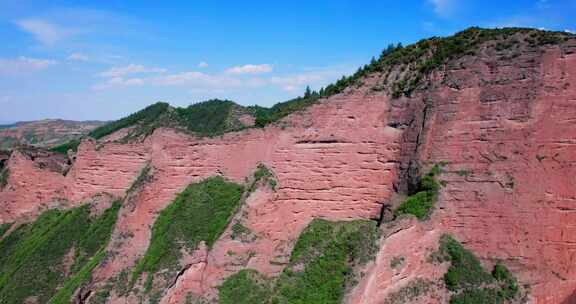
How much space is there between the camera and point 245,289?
2159cm

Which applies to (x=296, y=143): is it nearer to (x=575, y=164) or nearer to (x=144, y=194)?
(x=144, y=194)

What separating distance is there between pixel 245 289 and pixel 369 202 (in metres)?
7.90

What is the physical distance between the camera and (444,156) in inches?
870

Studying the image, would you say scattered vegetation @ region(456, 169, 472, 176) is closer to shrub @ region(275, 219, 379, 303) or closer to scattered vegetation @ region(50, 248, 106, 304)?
shrub @ region(275, 219, 379, 303)

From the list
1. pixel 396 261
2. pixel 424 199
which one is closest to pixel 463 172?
pixel 424 199

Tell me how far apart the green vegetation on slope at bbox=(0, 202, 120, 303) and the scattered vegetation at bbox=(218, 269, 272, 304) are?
29.4 ft

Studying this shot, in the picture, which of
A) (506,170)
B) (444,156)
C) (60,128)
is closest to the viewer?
(506,170)

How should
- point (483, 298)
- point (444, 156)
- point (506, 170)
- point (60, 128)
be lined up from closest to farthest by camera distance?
point (483, 298)
point (506, 170)
point (444, 156)
point (60, 128)

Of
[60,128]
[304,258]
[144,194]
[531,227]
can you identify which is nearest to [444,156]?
[531,227]

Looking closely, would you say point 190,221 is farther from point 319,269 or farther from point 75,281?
point 319,269

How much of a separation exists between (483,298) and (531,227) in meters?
3.87

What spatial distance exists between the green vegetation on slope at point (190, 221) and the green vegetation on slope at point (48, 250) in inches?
168

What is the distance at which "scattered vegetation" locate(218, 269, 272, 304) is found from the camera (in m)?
21.2

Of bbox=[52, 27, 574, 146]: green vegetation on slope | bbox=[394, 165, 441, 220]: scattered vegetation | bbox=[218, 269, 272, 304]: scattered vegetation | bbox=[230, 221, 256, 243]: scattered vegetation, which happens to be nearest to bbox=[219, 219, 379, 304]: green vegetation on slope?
bbox=[218, 269, 272, 304]: scattered vegetation
